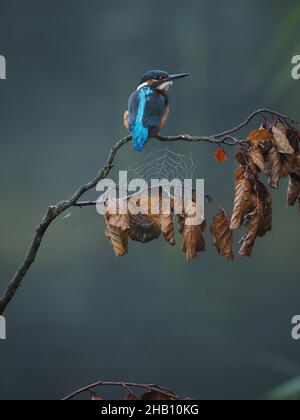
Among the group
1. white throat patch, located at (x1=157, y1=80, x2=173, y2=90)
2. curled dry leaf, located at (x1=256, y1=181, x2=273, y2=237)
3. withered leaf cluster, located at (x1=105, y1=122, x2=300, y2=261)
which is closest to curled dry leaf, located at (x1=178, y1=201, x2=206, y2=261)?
withered leaf cluster, located at (x1=105, y1=122, x2=300, y2=261)

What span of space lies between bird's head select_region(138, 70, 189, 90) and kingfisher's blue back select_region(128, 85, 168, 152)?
0.10 feet

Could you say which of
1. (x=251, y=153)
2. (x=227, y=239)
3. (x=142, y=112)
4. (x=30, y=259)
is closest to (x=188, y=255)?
(x=227, y=239)

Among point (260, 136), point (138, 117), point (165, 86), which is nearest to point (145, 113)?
point (138, 117)

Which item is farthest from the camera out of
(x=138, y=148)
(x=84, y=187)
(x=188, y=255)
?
(x=138, y=148)

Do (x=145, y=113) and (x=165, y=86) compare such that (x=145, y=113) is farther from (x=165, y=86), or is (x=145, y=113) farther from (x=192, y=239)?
(x=192, y=239)

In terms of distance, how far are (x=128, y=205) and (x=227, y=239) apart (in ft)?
0.61

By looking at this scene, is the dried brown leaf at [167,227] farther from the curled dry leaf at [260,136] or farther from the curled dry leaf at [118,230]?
the curled dry leaf at [260,136]

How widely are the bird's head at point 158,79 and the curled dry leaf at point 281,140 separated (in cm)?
50

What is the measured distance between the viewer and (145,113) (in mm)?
1303

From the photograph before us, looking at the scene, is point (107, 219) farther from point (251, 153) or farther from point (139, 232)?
point (251, 153)

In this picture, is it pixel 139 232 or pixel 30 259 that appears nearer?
pixel 139 232

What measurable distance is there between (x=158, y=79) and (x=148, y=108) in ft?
0.45
